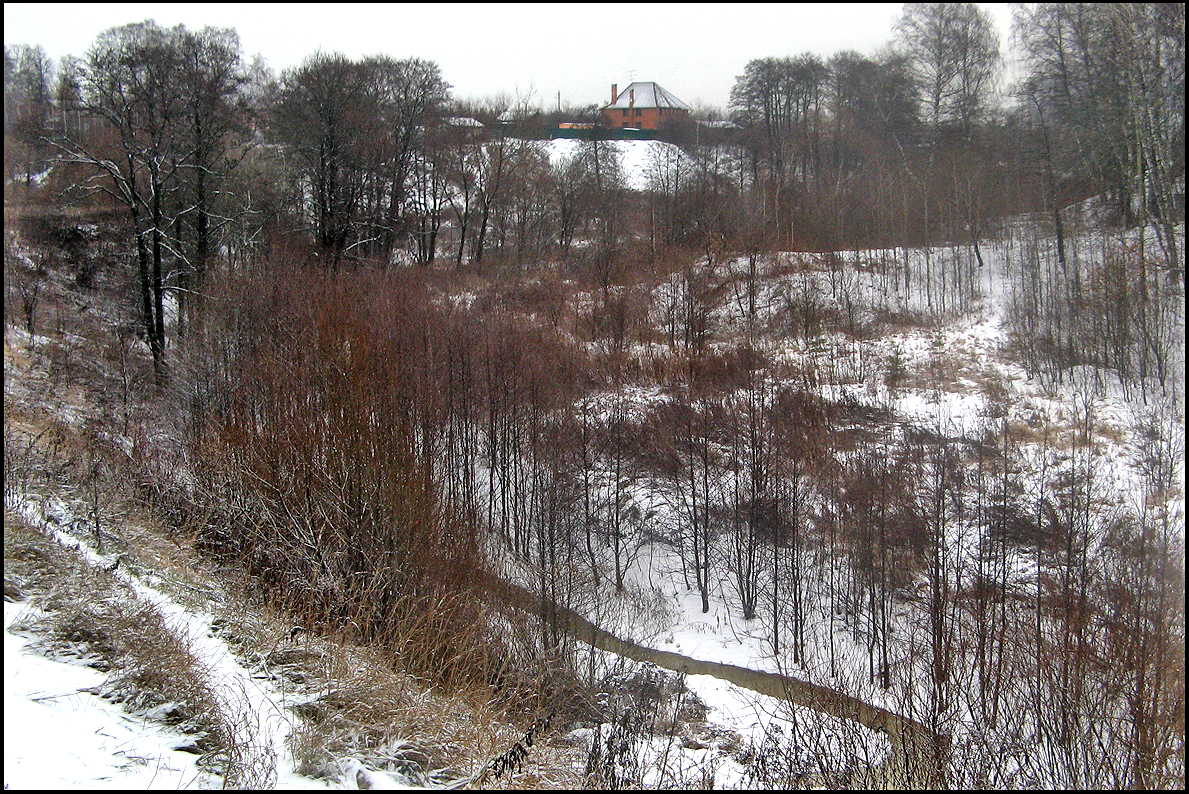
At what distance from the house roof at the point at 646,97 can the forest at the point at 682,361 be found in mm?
1623

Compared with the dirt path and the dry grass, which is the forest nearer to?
the dirt path

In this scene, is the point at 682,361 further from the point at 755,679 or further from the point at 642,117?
the point at 755,679

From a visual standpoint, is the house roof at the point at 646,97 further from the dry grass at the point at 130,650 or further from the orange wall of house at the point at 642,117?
the dry grass at the point at 130,650

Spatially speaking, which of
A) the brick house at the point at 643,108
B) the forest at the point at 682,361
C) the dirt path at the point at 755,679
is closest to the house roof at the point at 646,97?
the brick house at the point at 643,108

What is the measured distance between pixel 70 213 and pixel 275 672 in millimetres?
26230

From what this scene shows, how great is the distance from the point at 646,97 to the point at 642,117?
48.8 inches

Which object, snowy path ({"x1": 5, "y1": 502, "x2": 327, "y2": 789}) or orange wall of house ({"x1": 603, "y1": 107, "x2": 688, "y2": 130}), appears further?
orange wall of house ({"x1": 603, "y1": 107, "x2": 688, "y2": 130})

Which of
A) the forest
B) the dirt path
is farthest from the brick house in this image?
the dirt path

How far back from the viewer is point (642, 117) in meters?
21.9

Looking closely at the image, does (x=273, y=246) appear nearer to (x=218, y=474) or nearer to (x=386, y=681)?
(x=218, y=474)

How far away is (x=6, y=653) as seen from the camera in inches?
220

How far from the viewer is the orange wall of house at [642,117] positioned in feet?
70.7

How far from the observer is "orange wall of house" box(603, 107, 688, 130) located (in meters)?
21.5

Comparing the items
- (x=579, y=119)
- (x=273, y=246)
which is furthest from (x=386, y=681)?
(x=579, y=119)
